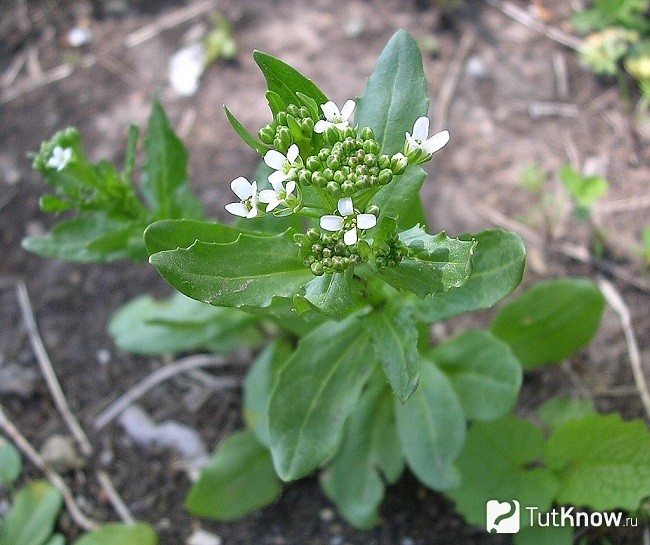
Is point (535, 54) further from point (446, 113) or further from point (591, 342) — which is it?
point (591, 342)

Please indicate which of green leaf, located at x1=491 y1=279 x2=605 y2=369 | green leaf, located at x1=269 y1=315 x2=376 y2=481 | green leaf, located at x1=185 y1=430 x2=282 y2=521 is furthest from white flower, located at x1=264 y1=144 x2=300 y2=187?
green leaf, located at x1=185 y1=430 x2=282 y2=521

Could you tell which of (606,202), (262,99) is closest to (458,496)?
(606,202)

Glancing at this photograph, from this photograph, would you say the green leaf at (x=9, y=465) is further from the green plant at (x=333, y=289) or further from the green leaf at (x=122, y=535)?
the green plant at (x=333, y=289)

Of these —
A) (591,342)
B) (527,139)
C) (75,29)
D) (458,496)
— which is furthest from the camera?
(75,29)

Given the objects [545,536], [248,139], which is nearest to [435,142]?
[248,139]

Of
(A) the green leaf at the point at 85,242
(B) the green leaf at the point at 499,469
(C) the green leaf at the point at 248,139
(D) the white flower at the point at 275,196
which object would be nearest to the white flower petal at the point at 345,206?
(D) the white flower at the point at 275,196

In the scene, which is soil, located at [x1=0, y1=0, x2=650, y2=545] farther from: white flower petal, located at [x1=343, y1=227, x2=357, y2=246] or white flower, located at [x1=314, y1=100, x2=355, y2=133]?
white flower petal, located at [x1=343, y1=227, x2=357, y2=246]
